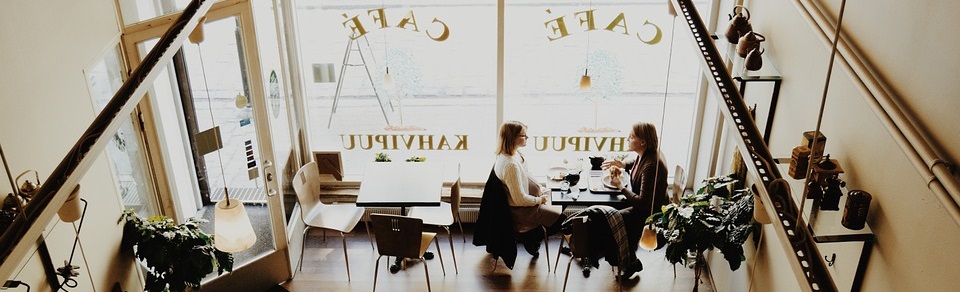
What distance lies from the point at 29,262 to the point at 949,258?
406 cm

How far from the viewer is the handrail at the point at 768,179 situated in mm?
1700

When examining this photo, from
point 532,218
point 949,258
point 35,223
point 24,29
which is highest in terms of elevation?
point 24,29

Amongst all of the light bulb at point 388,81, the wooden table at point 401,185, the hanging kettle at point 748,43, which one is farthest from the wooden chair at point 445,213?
the hanging kettle at point 748,43

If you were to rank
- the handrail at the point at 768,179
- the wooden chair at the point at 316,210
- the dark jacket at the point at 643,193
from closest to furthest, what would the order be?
1. the handrail at the point at 768,179
2. the dark jacket at the point at 643,193
3. the wooden chair at the point at 316,210

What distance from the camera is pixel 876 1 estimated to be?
3152 mm

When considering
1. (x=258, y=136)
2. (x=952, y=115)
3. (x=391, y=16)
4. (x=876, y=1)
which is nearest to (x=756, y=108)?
(x=876, y=1)

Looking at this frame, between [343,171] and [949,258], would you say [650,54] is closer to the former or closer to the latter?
[343,171]

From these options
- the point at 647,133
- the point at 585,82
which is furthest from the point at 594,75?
the point at 647,133

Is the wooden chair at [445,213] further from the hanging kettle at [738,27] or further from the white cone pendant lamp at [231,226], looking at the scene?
the hanging kettle at [738,27]

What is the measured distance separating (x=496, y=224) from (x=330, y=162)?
75.1 inches

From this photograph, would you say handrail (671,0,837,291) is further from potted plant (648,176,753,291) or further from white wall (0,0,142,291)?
white wall (0,0,142,291)

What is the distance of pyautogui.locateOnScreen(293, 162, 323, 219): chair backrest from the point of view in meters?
5.98

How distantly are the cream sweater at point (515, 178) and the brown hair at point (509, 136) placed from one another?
2.1 inches

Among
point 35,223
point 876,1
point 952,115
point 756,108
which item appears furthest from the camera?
point 756,108
